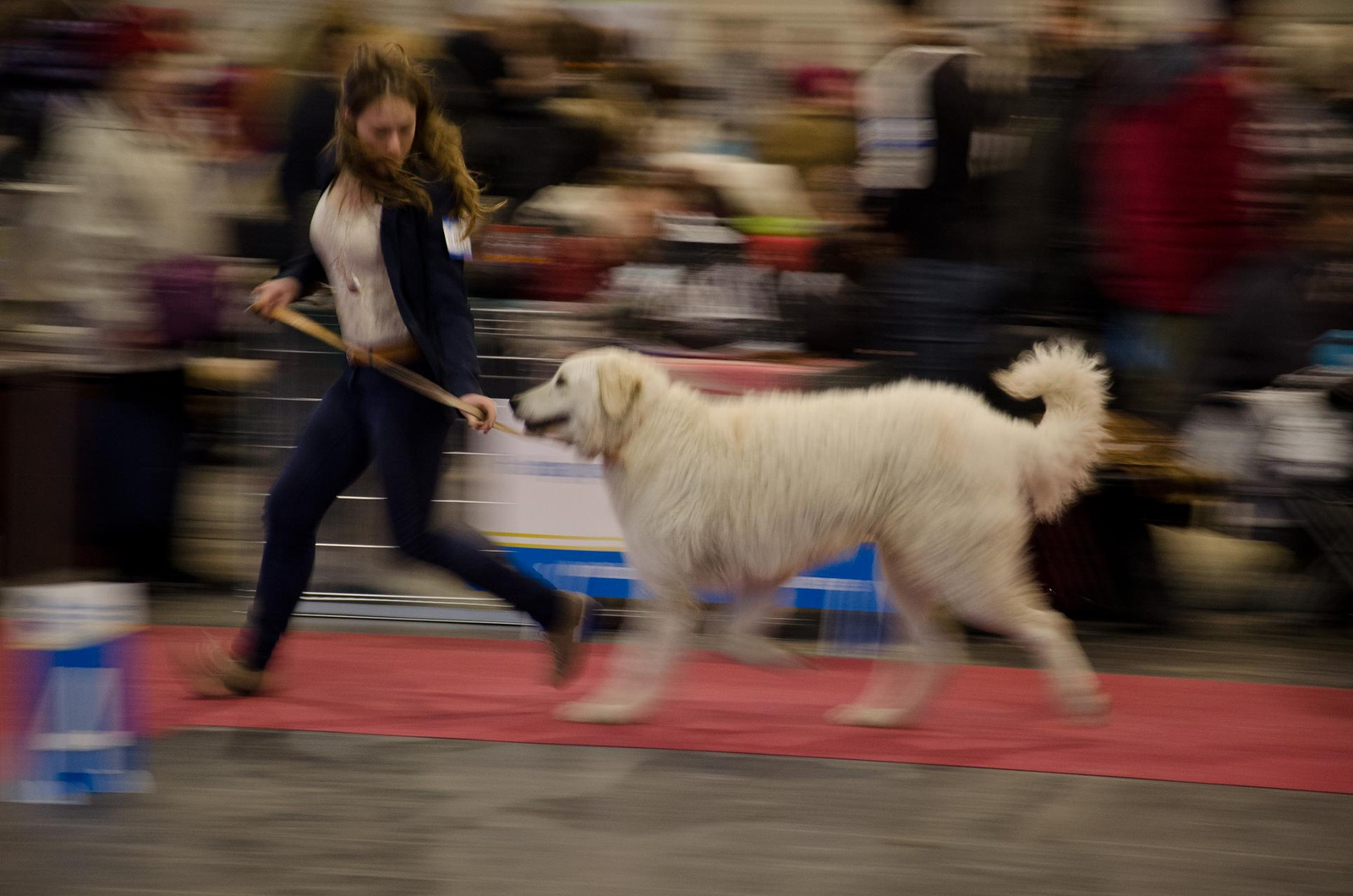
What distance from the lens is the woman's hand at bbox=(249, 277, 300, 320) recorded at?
4.68m

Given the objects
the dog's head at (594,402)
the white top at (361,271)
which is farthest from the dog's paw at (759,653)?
the white top at (361,271)

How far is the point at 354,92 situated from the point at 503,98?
2528mm

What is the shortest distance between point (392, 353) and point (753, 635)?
5.30 feet

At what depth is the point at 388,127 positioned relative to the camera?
449cm

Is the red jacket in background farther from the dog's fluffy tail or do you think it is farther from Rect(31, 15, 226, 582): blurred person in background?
Rect(31, 15, 226, 582): blurred person in background

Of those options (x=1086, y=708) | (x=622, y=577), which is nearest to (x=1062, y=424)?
(x=1086, y=708)

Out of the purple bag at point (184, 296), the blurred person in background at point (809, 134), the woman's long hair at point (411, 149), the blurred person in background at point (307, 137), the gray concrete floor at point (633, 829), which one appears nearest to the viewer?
the gray concrete floor at point (633, 829)

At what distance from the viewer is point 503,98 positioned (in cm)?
693

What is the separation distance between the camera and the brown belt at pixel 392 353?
462 centimetres

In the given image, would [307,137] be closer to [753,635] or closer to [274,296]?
[274,296]

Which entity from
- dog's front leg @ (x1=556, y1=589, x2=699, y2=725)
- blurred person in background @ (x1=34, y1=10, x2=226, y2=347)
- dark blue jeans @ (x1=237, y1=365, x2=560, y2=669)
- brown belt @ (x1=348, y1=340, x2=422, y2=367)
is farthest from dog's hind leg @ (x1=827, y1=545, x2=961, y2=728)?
blurred person in background @ (x1=34, y1=10, x2=226, y2=347)

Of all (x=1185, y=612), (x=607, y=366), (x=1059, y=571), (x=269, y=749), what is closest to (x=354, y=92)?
(x=607, y=366)

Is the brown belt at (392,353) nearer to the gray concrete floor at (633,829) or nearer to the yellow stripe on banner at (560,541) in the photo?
the gray concrete floor at (633,829)

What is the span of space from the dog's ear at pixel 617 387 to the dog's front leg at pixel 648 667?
0.57 meters
